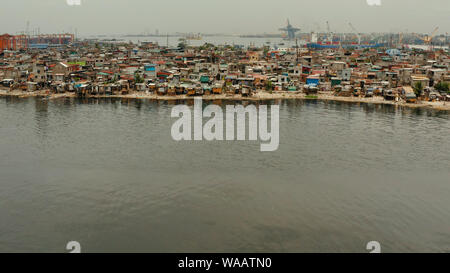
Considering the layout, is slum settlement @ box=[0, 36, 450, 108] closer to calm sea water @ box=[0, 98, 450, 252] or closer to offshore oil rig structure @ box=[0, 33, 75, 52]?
calm sea water @ box=[0, 98, 450, 252]

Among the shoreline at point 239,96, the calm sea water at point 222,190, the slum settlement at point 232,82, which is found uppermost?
the slum settlement at point 232,82

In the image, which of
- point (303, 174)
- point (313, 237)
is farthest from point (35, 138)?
point (313, 237)

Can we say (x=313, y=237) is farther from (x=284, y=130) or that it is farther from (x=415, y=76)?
(x=415, y=76)

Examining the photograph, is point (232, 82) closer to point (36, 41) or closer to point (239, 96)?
point (239, 96)

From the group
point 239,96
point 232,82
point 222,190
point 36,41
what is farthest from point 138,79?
point 36,41

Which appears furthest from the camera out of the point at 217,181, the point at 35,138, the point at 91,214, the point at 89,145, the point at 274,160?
the point at 35,138

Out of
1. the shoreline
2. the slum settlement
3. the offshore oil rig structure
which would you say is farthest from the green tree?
the offshore oil rig structure

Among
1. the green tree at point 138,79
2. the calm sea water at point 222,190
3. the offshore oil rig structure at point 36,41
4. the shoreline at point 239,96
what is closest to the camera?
the calm sea water at point 222,190

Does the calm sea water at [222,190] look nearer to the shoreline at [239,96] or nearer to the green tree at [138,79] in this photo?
the shoreline at [239,96]

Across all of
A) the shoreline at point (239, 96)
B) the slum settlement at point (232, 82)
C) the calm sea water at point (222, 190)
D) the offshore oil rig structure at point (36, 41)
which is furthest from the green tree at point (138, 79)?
the offshore oil rig structure at point (36, 41)
